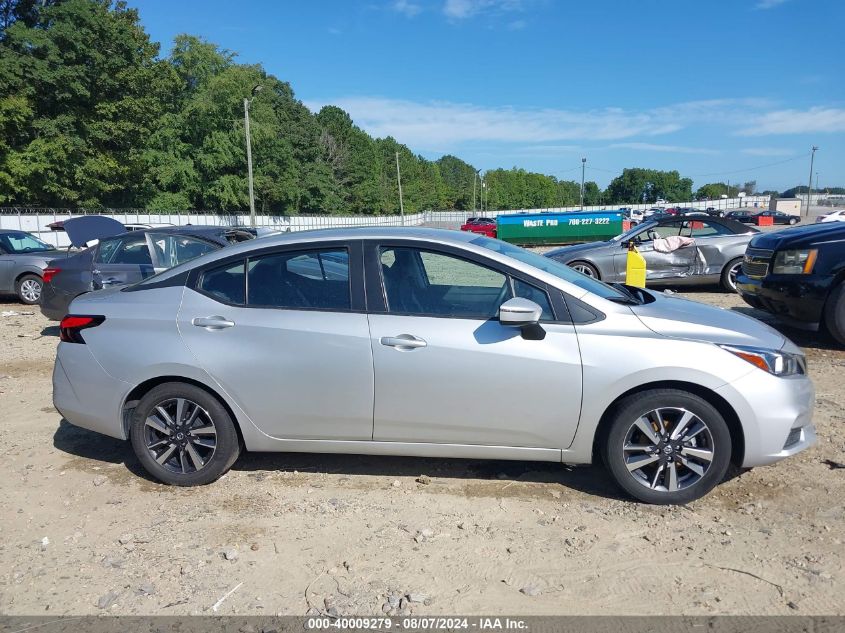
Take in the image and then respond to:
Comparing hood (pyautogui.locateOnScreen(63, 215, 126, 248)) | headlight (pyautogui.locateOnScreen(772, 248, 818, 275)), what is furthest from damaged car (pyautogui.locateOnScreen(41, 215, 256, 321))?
headlight (pyautogui.locateOnScreen(772, 248, 818, 275))

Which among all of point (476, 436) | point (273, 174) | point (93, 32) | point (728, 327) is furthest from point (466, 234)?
point (273, 174)

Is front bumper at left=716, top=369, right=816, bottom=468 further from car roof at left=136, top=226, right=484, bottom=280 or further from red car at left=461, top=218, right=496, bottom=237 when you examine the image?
red car at left=461, top=218, right=496, bottom=237

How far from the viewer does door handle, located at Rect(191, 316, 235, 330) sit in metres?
4.26

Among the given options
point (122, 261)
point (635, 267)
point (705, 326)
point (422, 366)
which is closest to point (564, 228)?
point (635, 267)

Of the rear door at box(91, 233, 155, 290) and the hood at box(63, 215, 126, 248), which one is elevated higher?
the hood at box(63, 215, 126, 248)

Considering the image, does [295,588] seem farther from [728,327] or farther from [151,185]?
[151,185]

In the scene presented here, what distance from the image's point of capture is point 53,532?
12.8 ft

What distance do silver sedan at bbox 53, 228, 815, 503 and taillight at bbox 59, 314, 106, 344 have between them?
0.01 meters

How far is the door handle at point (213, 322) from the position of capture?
14.0 ft

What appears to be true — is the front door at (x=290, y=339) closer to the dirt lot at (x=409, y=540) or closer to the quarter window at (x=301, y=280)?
the quarter window at (x=301, y=280)

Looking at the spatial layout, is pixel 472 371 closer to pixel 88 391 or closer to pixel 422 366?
pixel 422 366

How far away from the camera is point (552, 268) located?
4457 millimetres

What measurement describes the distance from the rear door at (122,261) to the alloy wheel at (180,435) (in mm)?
5533

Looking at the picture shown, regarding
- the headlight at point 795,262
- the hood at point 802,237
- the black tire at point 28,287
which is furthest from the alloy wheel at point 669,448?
the black tire at point 28,287
